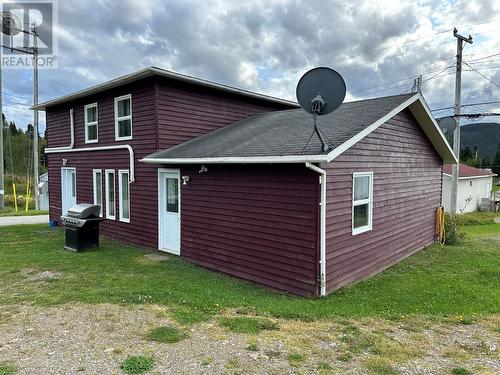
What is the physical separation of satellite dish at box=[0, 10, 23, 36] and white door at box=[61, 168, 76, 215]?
34.1 ft

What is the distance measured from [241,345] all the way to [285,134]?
4.66 meters

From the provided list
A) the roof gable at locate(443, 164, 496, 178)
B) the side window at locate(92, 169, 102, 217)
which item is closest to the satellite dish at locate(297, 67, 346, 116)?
the side window at locate(92, 169, 102, 217)

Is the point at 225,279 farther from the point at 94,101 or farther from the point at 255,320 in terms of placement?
the point at 94,101

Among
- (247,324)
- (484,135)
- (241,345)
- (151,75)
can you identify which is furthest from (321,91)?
(484,135)

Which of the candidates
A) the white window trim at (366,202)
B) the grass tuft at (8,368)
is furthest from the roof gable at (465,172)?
the grass tuft at (8,368)

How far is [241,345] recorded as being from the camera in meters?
4.09

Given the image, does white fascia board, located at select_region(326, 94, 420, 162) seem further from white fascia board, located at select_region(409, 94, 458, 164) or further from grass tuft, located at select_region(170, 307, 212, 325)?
grass tuft, located at select_region(170, 307, 212, 325)

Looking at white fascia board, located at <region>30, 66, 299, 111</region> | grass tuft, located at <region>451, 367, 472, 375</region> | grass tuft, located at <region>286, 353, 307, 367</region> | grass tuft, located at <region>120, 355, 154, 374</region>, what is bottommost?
grass tuft, located at <region>451, 367, 472, 375</region>

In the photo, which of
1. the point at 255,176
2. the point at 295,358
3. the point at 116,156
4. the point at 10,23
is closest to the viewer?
the point at 295,358

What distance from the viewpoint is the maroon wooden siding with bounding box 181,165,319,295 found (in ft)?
20.2

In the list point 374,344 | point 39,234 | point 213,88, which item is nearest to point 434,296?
point 374,344

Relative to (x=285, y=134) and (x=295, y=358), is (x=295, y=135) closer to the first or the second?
(x=285, y=134)

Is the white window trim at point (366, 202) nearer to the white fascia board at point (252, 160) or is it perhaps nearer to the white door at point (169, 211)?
the white fascia board at point (252, 160)

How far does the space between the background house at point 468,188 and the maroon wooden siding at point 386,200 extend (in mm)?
13791
